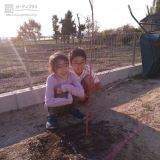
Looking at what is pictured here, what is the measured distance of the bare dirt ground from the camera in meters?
2.00

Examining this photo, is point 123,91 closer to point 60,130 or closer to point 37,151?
point 60,130

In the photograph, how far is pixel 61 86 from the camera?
2527mm

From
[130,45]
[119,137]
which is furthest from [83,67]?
[130,45]

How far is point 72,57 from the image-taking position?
309 cm

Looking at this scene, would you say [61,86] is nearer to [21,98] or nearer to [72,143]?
[72,143]

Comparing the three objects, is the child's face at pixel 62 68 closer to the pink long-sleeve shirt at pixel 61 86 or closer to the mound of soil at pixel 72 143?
the pink long-sleeve shirt at pixel 61 86

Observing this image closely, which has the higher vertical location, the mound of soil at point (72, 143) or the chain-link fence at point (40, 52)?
the chain-link fence at point (40, 52)

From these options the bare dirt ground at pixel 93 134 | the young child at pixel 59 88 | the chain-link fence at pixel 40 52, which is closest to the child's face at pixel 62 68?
the young child at pixel 59 88

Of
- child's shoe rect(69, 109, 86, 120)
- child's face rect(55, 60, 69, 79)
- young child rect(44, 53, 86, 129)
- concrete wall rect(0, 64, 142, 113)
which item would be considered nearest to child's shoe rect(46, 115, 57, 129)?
young child rect(44, 53, 86, 129)

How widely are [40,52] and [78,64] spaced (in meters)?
0.84

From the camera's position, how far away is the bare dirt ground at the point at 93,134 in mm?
2002

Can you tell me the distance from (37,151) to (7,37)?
6.08 feet

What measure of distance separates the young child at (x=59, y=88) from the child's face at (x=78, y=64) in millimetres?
438

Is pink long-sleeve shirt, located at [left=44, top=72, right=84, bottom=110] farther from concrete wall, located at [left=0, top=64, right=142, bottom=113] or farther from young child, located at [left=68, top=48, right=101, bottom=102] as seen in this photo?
concrete wall, located at [left=0, top=64, right=142, bottom=113]
